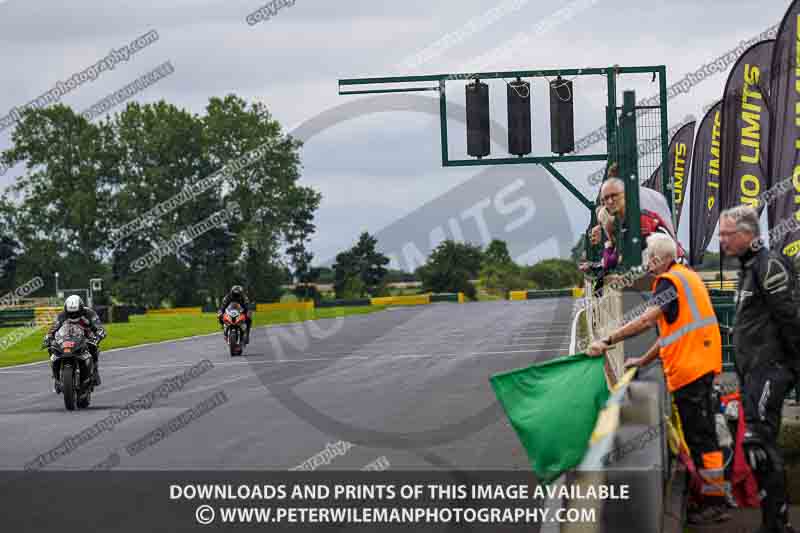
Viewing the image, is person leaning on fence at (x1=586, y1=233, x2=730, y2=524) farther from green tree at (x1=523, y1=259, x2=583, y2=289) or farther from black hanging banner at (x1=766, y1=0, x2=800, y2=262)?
green tree at (x1=523, y1=259, x2=583, y2=289)

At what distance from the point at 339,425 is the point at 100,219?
82.7m

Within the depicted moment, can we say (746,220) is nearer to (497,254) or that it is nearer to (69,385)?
→ (69,385)

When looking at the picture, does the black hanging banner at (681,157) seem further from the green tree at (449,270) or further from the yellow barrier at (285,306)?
the green tree at (449,270)

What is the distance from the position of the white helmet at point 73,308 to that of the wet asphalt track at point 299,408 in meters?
1.28

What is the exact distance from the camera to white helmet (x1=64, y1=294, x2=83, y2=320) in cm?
1602

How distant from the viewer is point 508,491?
27.0 feet

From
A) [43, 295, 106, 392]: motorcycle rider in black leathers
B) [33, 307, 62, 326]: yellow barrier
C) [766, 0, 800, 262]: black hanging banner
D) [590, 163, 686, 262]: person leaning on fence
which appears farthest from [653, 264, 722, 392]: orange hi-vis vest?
[33, 307, 62, 326]: yellow barrier

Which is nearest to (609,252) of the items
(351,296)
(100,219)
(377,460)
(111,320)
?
(377,460)

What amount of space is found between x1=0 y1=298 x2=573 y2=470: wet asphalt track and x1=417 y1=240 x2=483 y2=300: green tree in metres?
61.0

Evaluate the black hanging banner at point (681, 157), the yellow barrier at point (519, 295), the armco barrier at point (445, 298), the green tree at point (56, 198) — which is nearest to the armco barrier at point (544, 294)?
the yellow barrier at point (519, 295)

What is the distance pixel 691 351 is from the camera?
22.1ft

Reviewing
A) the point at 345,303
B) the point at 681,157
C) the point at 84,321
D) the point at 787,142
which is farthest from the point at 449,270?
the point at 787,142

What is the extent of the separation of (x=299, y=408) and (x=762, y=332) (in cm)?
865

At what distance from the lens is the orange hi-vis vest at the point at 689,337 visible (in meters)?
6.74
